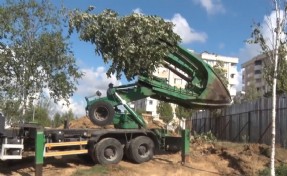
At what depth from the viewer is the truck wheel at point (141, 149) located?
15867 mm

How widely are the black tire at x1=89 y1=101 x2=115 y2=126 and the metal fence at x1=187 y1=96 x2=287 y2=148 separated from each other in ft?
22.1

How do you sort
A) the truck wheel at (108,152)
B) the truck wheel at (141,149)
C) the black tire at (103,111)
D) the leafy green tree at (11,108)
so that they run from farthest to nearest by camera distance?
the leafy green tree at (11,108)
the black tire at (103,111)
the truck wheel at (141,149)
the truck wheel at (108,152)

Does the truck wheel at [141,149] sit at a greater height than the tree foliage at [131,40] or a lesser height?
lesser

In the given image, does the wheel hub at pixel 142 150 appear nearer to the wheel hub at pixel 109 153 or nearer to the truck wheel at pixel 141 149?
the truck wheel at pixel 141 149

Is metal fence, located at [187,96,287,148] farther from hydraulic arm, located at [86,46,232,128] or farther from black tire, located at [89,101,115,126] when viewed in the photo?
black tire, located at [89,101,115,126]

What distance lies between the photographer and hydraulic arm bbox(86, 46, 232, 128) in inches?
649

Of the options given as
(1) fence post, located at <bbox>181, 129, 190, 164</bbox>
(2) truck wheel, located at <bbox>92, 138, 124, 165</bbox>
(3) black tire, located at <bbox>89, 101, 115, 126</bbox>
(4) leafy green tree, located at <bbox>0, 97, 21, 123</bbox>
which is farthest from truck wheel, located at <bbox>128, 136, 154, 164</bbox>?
(4) leafy green tree, located at <bbox>0, 97, 21, 123</bbox>

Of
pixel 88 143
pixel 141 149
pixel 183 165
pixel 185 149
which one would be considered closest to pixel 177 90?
pixel 185 149

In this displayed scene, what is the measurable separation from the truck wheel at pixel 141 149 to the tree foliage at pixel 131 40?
7.21 feet

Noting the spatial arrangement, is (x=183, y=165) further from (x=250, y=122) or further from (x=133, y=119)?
(x=250, y=122)

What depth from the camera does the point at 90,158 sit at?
1566 cm

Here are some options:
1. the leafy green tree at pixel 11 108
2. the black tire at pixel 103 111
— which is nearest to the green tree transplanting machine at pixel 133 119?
the black tire at pixel 103 111

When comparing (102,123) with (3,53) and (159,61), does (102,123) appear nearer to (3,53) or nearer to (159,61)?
(159,61)

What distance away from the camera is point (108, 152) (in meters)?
15.4
